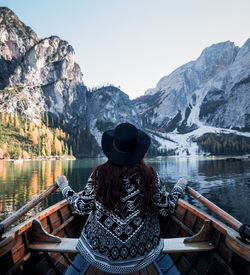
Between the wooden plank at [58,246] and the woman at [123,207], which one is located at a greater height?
the woman at [123,207]

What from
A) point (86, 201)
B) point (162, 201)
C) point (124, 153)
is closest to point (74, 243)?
point (86, 201)

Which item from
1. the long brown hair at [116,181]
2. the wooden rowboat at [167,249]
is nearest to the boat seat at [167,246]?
the wooden rowboat at [167,249]

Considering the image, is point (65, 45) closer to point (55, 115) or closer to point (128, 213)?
point (55, 115)

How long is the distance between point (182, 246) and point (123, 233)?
114 inches

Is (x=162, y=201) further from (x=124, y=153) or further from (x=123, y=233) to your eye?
(x=124, y=153)

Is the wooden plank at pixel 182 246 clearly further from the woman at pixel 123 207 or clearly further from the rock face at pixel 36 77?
the rock face at pixel 36 77

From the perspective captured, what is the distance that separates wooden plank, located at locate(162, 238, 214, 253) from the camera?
14.3ft

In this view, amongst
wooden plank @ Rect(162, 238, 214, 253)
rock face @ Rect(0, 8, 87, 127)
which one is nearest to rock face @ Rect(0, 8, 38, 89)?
rock face @ Rect(0, 8, 87, 127)

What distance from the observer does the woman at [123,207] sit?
2352 mm

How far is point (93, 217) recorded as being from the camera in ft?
8.55

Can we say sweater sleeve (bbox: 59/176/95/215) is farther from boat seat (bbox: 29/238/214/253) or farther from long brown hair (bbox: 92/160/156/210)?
boat seat (bbox: 29/238/214/253)

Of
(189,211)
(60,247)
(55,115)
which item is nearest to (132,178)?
(60,247)

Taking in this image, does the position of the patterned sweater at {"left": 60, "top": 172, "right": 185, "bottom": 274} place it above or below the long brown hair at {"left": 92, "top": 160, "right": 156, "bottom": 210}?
below

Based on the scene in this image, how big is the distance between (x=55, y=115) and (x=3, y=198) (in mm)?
146545
